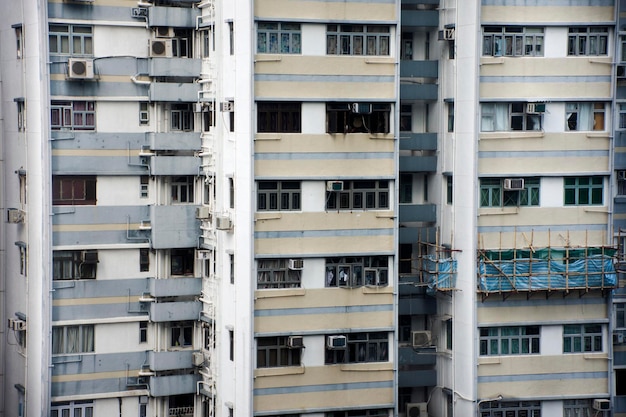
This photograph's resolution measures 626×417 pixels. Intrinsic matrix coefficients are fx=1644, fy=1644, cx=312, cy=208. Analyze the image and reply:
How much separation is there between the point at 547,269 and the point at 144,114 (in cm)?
783

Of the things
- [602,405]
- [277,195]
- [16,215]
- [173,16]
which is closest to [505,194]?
[277,195]

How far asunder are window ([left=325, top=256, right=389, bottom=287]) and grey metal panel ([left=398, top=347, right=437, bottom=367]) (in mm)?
1532

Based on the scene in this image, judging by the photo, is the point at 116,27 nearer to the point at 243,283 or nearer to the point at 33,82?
the point at 33,82

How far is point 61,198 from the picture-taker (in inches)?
1164

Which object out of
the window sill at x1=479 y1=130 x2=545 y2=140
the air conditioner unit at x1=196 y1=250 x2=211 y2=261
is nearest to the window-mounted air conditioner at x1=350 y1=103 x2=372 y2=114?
the window sill at x1=479 y1=130 x2=545 y2=140

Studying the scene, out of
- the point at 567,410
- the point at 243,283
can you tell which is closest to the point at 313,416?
the point at 243,283

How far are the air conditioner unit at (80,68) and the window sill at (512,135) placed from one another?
23.2 ft

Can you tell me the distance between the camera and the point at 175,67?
30.0 metres

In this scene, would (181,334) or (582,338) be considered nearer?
(582,338)

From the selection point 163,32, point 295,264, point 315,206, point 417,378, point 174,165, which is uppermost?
point 163,32

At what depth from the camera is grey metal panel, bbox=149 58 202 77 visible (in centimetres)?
2986

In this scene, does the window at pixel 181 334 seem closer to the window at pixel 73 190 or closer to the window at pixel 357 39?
the window at pixel 73 190

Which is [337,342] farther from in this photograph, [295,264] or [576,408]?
[576,408]

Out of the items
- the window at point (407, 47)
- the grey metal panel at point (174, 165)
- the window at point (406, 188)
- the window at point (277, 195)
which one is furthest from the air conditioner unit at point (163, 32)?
the window at point (406, 188)
